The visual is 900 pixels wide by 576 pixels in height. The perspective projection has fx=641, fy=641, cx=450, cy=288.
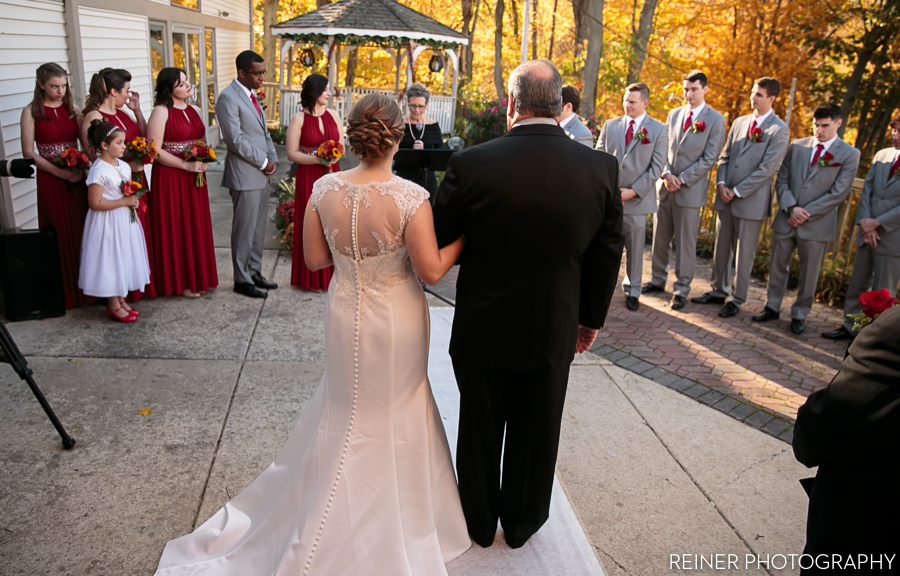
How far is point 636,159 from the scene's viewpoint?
6789mm

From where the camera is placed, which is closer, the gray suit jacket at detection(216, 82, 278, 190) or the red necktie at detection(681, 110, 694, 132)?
the gray suit jacket at detection(216, 82, 278, 190)

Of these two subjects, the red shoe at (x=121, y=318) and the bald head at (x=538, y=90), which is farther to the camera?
the red shoe at (x=121, y=318)

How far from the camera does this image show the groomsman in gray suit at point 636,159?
6727 millimetres

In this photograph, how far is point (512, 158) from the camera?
8.27 feet

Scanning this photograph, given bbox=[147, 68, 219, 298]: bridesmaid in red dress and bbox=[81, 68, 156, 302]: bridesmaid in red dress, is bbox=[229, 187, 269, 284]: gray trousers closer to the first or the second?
bbox=[147, 68, 219, 298]: bridesmaid in red dress

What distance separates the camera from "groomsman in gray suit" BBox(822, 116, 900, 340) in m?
6.08

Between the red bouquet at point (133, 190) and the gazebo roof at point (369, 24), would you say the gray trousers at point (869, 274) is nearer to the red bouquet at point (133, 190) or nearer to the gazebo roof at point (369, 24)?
the red bouquet at point (133, 190)

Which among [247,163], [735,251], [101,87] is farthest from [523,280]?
[735,251]

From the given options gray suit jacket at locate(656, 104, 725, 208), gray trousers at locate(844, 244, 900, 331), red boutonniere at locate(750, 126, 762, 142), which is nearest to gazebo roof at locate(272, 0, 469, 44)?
gray suit jacket at locate(656, 104, 725, 208)

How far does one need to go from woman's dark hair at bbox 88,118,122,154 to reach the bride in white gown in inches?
130

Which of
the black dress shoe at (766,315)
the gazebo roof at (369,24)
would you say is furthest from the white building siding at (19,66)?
the gazebo roof at (369,24)

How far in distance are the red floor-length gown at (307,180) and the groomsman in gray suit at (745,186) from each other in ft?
13.7

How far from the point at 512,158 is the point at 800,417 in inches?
54.8

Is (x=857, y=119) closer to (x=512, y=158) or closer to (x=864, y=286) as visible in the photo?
(x=864, y=286)
